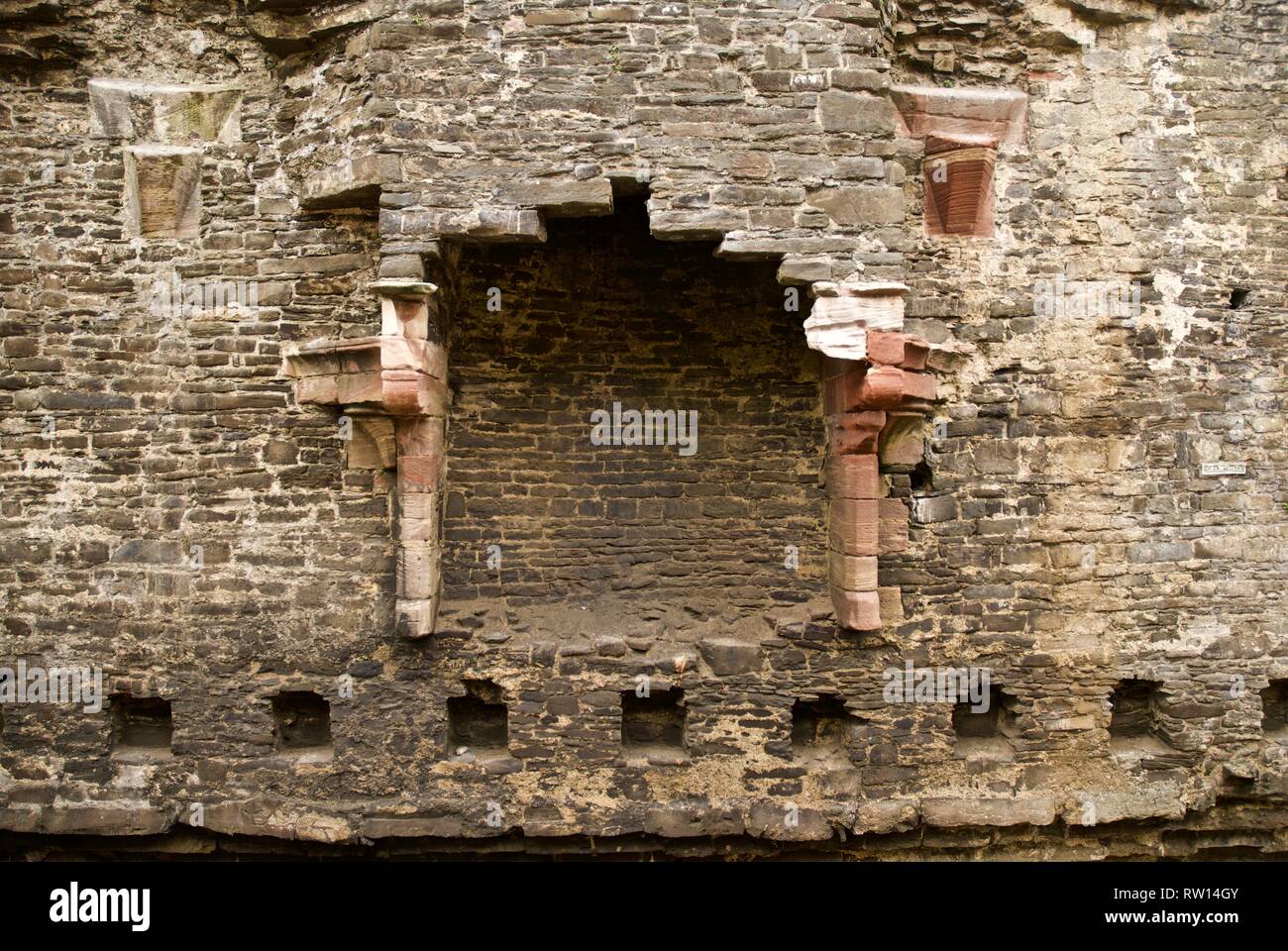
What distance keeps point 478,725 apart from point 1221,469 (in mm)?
6068

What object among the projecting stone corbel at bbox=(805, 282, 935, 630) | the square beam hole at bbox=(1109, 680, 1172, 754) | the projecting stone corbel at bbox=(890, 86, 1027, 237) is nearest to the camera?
the projecting stone corbel at bbox=(805, 282, 935, 630)

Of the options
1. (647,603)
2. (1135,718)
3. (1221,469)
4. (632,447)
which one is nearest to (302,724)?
(647,603)

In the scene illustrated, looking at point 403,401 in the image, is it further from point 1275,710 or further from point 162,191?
point 1275,710

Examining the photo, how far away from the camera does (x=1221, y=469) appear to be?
5.46 meters

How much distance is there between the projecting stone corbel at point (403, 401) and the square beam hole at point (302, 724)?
3.48 ft

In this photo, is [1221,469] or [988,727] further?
[988,727]

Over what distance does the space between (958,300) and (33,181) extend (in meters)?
6.95

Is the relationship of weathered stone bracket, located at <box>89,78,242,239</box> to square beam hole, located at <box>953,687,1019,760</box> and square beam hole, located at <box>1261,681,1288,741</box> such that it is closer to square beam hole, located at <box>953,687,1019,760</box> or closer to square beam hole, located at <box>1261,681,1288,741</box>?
square beam hole, located at <box>953,687,1019,760</box>

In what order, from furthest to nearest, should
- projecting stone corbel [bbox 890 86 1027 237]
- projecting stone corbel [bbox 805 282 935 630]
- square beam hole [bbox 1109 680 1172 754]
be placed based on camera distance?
square beam hole [bbox 1109 680 1172 754] < projecting stone corbel [bbox 890 86 1027 237] < projecting stone corbel [bbox 805 282 935 630]

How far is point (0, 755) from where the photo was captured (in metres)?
5.35

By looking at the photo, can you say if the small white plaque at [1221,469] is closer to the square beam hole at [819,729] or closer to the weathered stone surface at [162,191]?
the square beam hole at [819,729]

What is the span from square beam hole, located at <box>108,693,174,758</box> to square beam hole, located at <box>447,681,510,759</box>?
A: 7.11 feet

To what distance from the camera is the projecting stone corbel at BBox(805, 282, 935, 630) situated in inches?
180

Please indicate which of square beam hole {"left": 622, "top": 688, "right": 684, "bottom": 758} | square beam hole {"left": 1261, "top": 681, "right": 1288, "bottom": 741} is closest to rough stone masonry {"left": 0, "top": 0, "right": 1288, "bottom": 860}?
square beam hole {"left": 622, "top": 688, "right": 684, "bottom": 758}
